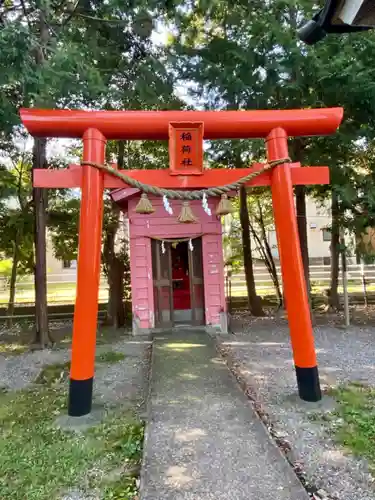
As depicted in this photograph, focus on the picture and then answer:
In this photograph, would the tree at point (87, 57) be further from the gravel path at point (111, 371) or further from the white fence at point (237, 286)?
the white fence at point (237, 286)

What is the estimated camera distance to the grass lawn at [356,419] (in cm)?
311

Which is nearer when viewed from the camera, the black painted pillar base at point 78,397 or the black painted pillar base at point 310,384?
the black painted pillar base at point 78,397

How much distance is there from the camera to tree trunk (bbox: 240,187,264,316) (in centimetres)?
1020

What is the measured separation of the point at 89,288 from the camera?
155 inches

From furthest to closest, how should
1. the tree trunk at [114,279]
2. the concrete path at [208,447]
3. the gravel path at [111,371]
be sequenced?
1. the tree trunk at [114,279]
2. the gravel path at [111,371]
3. the concrete path at [208,447]

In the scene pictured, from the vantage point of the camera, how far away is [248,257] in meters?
10.4

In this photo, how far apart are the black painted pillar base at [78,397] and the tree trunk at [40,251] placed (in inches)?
156

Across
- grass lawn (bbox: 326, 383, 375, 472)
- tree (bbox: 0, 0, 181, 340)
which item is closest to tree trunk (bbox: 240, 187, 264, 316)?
tree (bbox: 0, 0, 181, 340)

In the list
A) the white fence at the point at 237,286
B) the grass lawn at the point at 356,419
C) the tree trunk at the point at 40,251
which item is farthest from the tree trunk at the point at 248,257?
the grass lawn at the point at 356,419

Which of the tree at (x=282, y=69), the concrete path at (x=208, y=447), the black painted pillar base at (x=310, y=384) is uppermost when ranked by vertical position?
the tree at (x=282, y=69)

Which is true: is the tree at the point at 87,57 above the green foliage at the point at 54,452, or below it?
above

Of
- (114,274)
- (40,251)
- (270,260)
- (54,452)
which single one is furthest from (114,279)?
(54,452)

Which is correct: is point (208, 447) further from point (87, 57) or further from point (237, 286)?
point (237, 286)

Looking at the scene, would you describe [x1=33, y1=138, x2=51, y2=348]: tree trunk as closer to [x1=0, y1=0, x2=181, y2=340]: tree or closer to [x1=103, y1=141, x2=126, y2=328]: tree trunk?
[x1=0, y1=0, x2=181, y2=340]: tree
